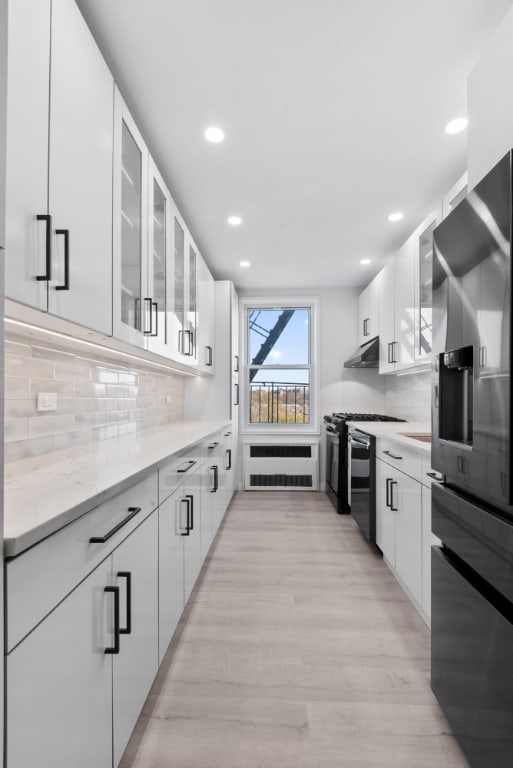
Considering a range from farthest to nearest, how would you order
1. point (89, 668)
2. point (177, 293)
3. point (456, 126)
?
point (177, 293)
point (456, 126)
point (89, 668)

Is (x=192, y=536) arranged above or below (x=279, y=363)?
below

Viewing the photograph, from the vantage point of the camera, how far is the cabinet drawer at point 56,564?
0.69 meters

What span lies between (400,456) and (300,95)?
77.2 inches

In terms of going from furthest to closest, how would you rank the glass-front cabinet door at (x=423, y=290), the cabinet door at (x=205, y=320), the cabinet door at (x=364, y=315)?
the cabinet door at (x=364, y=315)
the cabinet door at (x=205, y=320)
the glass-front cabinet door at (x=423, y=290)

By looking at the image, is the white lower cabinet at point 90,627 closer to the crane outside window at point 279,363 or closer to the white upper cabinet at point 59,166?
the white upper cabinet at point 59,166

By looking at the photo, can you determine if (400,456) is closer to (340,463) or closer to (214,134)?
(340,463)

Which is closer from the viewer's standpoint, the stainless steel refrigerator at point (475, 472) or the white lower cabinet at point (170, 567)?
the stainless steel refrigerator at point (475, 472)

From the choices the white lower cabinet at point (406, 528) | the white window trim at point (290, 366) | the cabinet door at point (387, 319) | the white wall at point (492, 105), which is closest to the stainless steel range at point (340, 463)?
the cabinet door at point (387, 319)

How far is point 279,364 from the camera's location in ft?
16.7

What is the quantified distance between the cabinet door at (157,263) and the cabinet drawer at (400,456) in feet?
5.00

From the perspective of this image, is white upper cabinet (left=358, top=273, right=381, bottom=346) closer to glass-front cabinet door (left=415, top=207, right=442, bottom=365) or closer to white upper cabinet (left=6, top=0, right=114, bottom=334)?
glass-front cabinet door (left=415, top=207, right=442, bottom=365)

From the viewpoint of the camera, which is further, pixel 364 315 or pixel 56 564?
pixel 364 315

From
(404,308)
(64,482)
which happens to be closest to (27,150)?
(64,482)

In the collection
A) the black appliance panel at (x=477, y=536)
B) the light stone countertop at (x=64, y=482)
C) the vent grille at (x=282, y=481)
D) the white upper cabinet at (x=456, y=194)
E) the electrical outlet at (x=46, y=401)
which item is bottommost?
the vent grille at (x=282, y=481)
